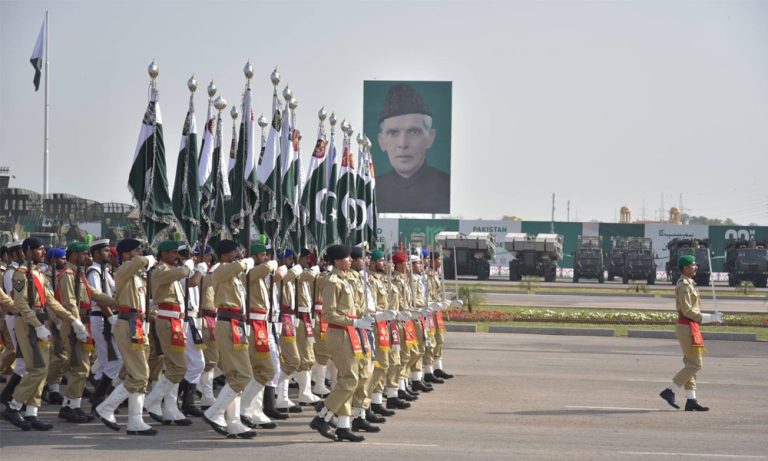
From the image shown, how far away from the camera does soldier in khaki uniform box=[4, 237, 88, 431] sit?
1177cm

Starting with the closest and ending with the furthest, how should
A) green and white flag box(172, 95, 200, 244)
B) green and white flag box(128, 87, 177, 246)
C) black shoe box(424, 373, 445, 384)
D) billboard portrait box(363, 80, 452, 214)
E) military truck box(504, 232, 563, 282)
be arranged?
1. green and white flag box(128, 87, 177, 246)
2. green and white flag box(172, 95, 200, 244)
3. black shoe box(424, 373, 445, 384)
4. military truck box(504, 232, 563, 282)
5. billboard portrait box(363, 80, 452, 214)

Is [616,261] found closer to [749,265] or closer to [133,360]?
[749,265]

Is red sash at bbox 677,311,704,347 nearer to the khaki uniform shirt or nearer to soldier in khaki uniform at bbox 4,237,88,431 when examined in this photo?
the khaki uniform shirt

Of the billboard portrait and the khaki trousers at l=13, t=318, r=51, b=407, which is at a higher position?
the billboard portrait

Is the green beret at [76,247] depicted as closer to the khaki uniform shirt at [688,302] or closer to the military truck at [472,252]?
the khaki uniform shirt at [688,302]

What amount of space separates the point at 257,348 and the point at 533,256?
1984 inches

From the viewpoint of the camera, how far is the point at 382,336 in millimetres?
12930

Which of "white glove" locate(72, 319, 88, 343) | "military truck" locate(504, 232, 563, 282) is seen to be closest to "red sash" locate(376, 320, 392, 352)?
"white glove" locate(72, 319, 88, 343)

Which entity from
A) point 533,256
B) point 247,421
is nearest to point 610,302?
point 533,256

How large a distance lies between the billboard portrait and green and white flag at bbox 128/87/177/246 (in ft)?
164

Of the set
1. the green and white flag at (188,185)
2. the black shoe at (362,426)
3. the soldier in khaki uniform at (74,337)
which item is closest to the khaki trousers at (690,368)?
the black shoe at (362,426)

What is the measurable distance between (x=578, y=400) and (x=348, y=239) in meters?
6.82

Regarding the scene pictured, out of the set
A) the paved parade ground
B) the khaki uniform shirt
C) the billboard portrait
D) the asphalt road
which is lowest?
the paved parade ground

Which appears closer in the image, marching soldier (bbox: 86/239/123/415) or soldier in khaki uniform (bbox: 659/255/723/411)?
marching soldier (bbox: 86/239/123/415)
